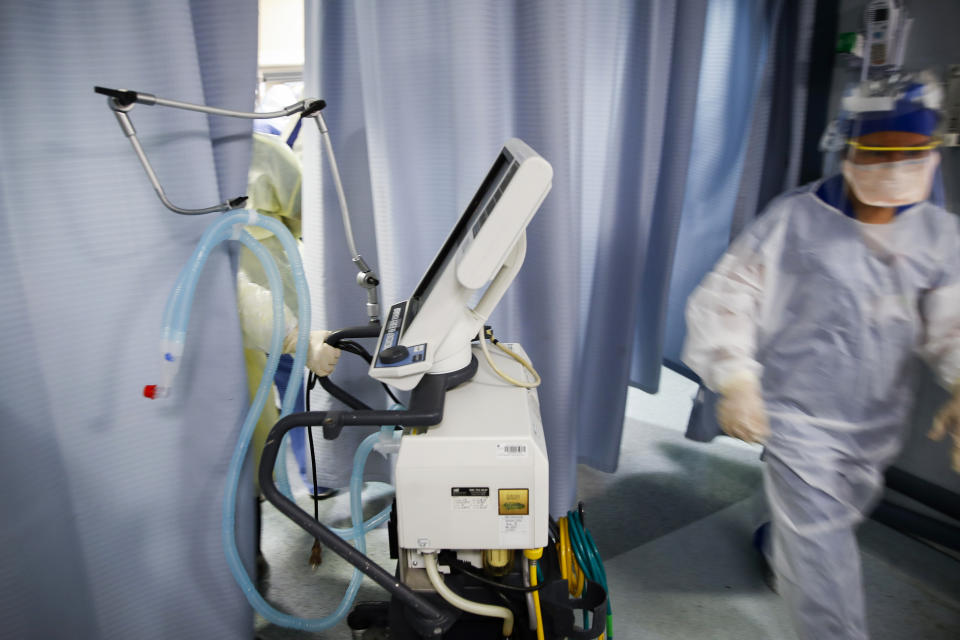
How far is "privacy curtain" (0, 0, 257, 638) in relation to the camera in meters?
0.90

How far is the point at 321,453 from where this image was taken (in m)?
1.62

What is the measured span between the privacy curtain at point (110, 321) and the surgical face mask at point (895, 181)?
1.26 meters

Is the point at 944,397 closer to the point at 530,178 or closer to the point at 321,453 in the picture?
the point at 530,178

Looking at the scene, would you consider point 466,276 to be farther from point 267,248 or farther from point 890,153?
point 890,153

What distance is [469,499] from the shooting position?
0.84m

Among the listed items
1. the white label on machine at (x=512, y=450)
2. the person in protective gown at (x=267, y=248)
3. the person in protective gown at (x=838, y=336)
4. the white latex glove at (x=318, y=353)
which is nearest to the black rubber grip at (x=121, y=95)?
the person in protective gown at (x=267, y=248)

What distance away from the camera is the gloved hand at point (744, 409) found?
107cm

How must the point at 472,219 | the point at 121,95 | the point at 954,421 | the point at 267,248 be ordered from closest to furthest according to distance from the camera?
1. the point at 121,95
2. the point at 472,219
3. the point at 954,421
4. the point at 267,248

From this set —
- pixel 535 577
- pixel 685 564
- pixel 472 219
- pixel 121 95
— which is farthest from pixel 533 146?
pixel 685 564

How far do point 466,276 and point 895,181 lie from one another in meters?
0.93

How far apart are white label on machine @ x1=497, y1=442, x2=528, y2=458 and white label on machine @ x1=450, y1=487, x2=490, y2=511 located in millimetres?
69

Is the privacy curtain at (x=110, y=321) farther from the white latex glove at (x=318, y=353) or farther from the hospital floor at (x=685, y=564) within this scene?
the hospital floor at (x=685, y=564)

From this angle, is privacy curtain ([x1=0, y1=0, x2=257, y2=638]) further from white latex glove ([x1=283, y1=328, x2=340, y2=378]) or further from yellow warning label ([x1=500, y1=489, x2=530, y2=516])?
yellow warning label ([x1=500, y1=489, x2=530, y2=516])

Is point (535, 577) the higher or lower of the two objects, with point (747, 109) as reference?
lower
